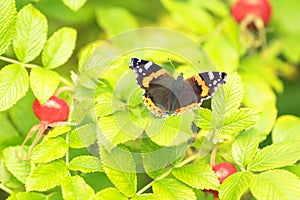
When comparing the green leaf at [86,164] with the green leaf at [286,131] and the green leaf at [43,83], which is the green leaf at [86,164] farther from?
the green leaf at [286,131]

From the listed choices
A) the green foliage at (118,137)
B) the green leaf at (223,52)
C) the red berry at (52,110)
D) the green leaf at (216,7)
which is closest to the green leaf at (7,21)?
the green foliage at (118,137)

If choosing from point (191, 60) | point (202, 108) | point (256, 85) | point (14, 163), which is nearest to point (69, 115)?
point (14, 163)

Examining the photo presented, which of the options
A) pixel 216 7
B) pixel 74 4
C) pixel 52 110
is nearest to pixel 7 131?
pixel 52 110

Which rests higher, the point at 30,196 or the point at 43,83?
the point at 43,83

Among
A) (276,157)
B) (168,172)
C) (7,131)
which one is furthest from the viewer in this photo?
(7,131)

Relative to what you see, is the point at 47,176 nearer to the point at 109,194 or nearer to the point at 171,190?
the point at 109,194

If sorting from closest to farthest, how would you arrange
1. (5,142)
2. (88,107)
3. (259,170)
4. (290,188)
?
(290,188) → (259,170) → (88,107) → (5,142)

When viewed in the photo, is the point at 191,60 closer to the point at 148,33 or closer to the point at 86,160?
the point at 148,33
